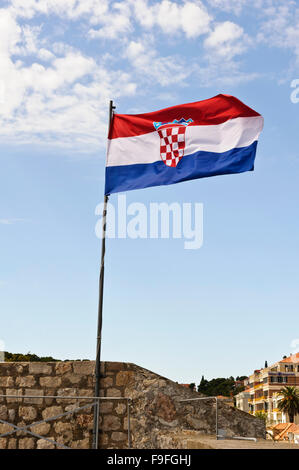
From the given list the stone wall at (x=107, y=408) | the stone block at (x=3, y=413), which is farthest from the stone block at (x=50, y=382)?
the stone block at (x=3, y=413)

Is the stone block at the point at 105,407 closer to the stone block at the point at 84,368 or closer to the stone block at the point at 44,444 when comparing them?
the stone block at the point at 84,368

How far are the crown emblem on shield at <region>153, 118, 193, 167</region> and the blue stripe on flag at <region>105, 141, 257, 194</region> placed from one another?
13 cm

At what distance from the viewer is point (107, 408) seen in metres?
10.0

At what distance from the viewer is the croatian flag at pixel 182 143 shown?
34.3 ft

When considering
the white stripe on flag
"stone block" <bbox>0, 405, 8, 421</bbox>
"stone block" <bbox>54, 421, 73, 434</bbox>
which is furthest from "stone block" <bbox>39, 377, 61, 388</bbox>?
the white stripe on flag

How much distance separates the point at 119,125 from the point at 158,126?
777 mm

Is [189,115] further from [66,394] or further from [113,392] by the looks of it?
[66,394]

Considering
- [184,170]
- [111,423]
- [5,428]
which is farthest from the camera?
[184,170]

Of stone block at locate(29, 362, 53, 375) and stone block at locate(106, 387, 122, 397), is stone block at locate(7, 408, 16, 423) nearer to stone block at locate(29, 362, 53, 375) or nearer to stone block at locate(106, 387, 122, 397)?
stone block at locate(29, 362, 53, 375)

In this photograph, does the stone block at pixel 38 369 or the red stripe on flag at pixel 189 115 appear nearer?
the stone block at pixel 38 369

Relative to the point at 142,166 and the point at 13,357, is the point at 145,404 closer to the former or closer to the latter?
the point at 142,166

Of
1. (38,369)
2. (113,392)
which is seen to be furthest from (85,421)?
(38,369)

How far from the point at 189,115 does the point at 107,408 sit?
5.75 m

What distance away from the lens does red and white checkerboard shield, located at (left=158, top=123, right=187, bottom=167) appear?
10570 millimetres
